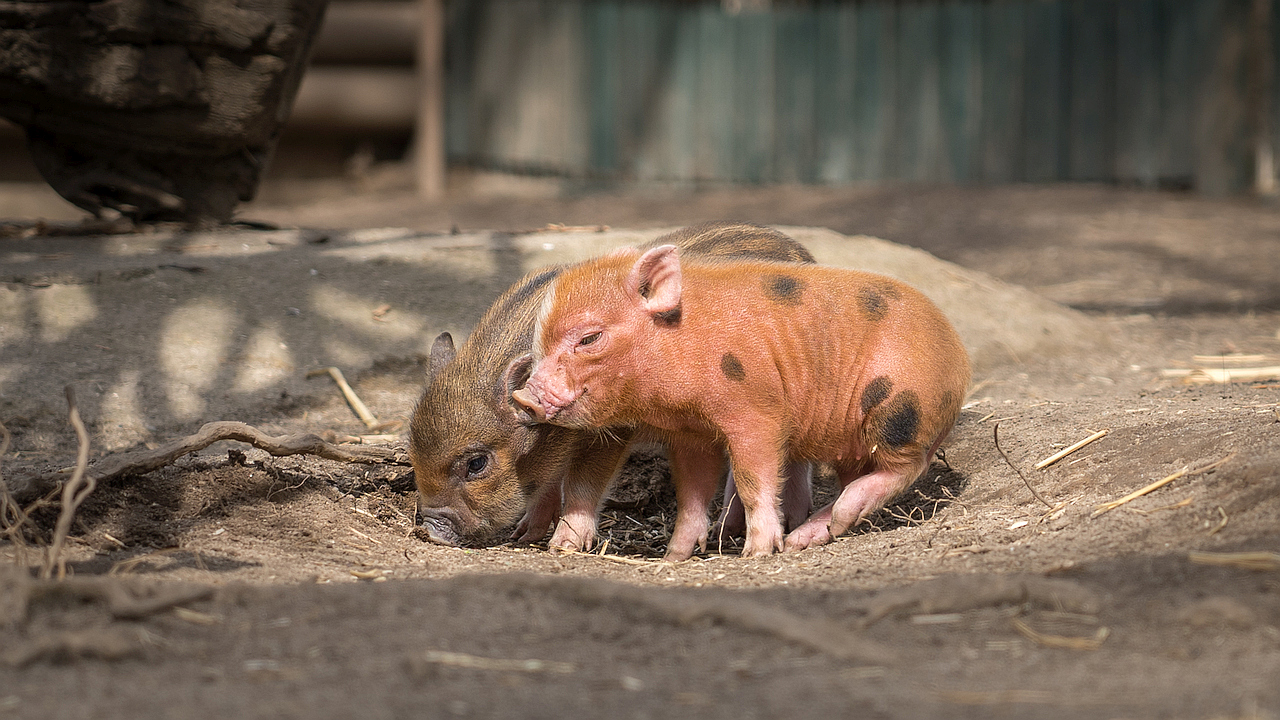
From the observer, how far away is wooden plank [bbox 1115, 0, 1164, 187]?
11281mm

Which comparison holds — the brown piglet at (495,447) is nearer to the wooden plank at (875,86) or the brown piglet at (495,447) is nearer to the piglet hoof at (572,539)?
the piglet hoof at (572,539)

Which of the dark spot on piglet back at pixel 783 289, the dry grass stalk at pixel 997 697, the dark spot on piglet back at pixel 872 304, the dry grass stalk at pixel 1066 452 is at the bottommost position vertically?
the dry grass stalk at pixel 1066 452

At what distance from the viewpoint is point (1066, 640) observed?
7.75 feet

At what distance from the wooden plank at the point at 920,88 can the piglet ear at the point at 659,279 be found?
932cm

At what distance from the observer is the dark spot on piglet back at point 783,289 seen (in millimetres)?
3775

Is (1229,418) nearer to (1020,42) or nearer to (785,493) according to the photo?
(785,493)

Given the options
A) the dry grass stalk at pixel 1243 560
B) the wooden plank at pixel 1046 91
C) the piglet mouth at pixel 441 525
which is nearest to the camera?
the dry grass stalk at pixel 1243 560

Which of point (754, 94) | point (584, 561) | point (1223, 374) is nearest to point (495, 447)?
point (584, 561)

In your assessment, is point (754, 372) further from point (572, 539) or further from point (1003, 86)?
point (1003, 86)

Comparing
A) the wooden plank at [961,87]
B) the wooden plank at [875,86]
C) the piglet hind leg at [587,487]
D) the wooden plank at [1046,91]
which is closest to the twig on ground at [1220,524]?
the piglet hind leg at [587,487]

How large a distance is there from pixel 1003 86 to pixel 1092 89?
856mm

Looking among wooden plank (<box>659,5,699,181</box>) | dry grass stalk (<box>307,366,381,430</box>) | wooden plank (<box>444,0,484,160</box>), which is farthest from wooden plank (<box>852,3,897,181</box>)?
dry grass stalk (<box>307,366,381,430</box>)

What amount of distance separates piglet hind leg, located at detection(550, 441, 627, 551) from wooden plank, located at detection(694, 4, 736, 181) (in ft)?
29.7

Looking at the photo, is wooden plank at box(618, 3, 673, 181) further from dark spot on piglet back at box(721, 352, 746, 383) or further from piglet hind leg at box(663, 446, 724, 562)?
dark spot on piglet back at box(721, 352, 746, 383)
